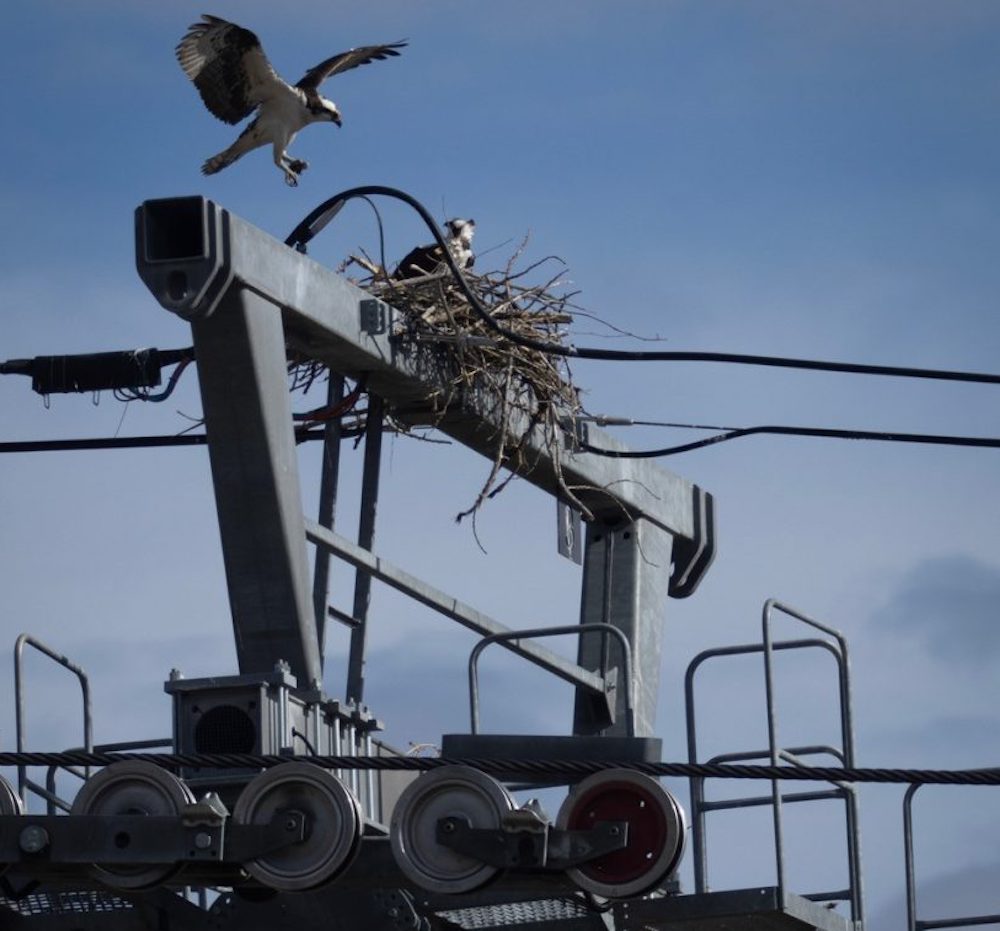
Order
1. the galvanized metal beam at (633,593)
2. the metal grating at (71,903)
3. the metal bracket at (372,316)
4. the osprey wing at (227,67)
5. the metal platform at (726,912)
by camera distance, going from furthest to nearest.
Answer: the galvanized metal beam at (633,593) < the osprey wing at (227,67) < the metal bracket at (372,316) < the metal grating at (71,903) < the metal platform at (726,912)

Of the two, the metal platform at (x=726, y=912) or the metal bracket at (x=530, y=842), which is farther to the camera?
the metal platform at (x=726, y=912)

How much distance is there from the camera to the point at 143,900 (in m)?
13.7

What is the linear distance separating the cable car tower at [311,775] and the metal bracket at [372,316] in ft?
0.05

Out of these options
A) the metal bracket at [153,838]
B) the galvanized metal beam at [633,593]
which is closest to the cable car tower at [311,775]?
the metal bracket at [153,838]

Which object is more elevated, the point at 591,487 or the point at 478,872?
the point at 591,487

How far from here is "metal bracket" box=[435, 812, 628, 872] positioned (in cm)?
1134

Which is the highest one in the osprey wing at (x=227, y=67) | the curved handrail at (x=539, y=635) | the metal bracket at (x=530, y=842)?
the osprey wing at (x=227, y=67)

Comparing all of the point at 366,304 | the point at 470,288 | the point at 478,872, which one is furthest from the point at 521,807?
the point at 470,288

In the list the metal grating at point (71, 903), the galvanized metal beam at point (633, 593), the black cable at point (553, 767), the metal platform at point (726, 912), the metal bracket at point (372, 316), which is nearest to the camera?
the black cable at point (553, 767)

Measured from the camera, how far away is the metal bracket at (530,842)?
1134cm

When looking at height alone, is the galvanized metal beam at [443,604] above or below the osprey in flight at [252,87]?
below

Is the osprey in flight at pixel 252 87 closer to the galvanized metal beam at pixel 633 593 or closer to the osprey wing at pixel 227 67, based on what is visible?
the osprey wing at pixel 227 67

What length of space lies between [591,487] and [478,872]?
5606 millimetres

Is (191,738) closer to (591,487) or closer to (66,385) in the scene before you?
(66,385)
